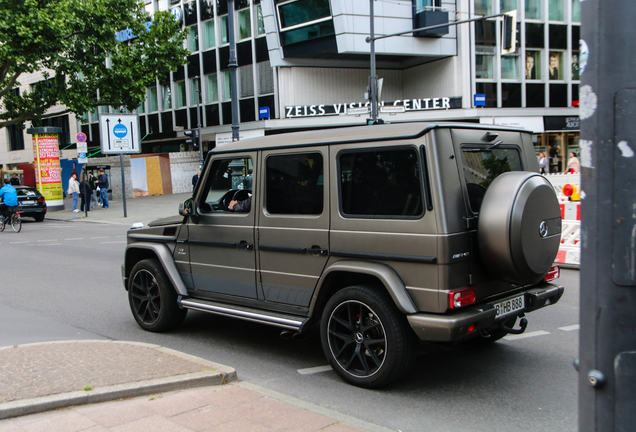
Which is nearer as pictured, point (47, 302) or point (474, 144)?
point (474, 144)

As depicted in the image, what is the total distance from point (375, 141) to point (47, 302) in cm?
569

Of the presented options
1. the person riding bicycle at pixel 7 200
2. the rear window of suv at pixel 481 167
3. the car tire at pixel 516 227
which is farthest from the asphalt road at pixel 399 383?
the person riding bicycle at pixel 7 200

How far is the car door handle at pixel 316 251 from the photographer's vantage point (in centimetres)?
486

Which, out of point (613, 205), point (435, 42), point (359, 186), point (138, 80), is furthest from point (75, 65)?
point (613, 205)

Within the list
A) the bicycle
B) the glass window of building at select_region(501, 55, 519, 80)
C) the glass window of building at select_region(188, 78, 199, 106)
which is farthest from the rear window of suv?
the glass window of building at select_region(188, 78, 199, 106)

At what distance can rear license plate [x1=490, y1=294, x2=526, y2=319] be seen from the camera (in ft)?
14.8

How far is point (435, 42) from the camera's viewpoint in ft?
102

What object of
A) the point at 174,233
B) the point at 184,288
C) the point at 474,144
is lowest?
the point at 184,288

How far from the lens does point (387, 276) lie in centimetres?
438

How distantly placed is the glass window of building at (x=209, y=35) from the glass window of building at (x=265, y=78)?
4.46m

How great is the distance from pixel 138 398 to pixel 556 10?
113ft

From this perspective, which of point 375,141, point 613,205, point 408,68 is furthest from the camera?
point 408,68

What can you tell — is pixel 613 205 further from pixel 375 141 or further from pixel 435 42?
pixel 435 42

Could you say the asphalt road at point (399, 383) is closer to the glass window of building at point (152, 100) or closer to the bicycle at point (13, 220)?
the bicycle at point (13, 220)
